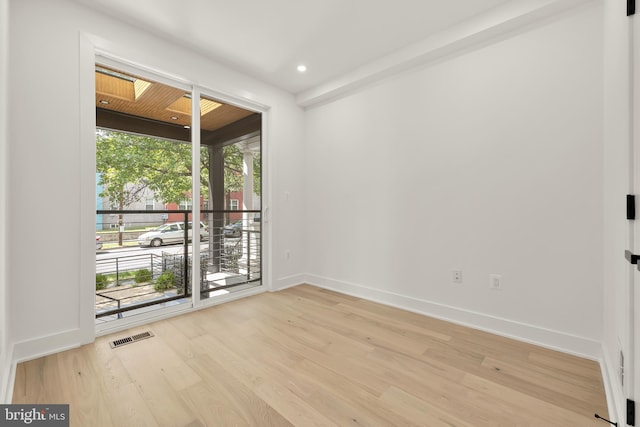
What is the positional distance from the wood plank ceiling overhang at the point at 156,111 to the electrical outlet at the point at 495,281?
121 inches

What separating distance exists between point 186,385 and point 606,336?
8.87ft

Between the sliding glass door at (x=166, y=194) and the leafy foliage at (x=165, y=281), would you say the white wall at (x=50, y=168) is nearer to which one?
the sliding glass door at (x=166, y=194)

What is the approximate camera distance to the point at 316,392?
1669mm

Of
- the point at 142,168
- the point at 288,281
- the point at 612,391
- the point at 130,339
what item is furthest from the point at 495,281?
the point at 142,168

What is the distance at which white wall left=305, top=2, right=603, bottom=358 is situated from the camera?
2.07 metres

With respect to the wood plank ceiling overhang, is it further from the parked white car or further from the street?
the street

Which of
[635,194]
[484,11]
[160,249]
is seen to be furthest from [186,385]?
[484,11]

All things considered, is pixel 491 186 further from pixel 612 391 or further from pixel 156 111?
pixel 156 111

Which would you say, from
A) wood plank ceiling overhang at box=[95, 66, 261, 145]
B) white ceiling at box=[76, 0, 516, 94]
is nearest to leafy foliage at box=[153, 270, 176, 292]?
wood plank ceiling overhang at box=[95, 66, 261, 145]

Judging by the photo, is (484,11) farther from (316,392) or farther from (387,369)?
(316,392)

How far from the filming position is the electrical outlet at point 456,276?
2646 mm

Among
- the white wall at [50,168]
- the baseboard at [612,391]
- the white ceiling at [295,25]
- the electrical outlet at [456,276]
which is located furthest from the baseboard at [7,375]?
the electrical outlet at [456,276]

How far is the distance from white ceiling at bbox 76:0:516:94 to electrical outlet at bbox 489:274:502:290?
7.14ft

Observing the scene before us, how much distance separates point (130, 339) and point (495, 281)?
3062 mm
